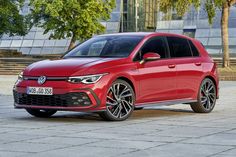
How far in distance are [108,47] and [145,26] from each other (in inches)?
2262

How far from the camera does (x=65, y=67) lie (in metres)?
10.9

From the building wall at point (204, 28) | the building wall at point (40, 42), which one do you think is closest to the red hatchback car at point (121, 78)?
the building wall at point (204, 28)

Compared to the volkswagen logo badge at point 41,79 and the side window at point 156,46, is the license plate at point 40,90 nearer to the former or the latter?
the volkswagen logo badge at point 41,79

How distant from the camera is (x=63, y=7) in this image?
4259 centimetres

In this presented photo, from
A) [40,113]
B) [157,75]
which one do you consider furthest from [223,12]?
[40,113]

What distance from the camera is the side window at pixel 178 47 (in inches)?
497

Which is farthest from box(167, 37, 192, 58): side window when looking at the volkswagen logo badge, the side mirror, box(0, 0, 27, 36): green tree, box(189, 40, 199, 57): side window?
box(0, 0, 27, 36): green tree

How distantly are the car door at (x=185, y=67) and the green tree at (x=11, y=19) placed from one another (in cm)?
3071

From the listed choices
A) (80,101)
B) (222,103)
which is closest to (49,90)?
(80,101)

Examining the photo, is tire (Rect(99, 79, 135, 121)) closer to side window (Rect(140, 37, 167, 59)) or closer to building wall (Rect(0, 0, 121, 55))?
side window (Rect(140, 37, 167, 59))

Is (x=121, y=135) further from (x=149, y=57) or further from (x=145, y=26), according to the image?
(x=145, y=26)

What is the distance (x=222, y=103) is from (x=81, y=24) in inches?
1095

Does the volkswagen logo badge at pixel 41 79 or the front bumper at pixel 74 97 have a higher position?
the volkswagen logo badge at pixel 41 79

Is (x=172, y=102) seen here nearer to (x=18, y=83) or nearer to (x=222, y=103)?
(x=18, y=83)
